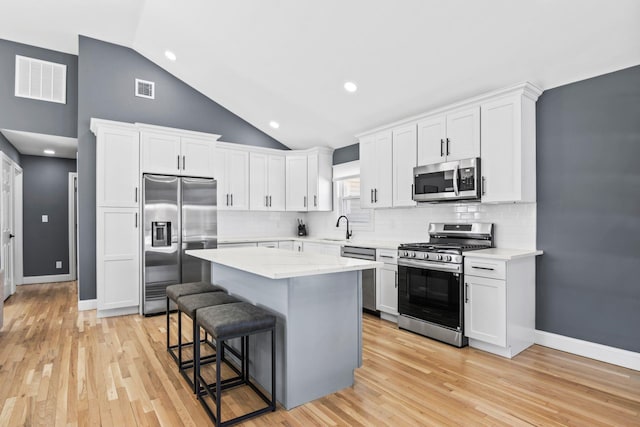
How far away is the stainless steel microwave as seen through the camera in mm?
3682

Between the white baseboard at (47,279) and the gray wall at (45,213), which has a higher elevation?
the gray wall at (45,213)

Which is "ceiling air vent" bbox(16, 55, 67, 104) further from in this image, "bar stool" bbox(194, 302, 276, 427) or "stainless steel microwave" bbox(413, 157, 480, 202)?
"stainless steel microwave" bbox(413, 157, 480, 202)

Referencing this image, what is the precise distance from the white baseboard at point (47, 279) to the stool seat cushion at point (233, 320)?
6.13 m

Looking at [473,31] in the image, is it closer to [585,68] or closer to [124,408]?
[585,68]

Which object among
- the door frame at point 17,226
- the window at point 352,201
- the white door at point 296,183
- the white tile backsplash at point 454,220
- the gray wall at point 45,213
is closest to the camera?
the white tile backsplash at point 454,220

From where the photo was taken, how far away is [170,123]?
5.65 meters

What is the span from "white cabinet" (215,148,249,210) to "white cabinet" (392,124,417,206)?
264 cm

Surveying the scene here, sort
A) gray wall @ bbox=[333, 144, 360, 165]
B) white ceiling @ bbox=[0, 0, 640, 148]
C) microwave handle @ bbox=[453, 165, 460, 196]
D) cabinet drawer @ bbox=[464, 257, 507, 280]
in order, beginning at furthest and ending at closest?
gray wall @ bbox=[333, 144, 360, 165] < microwave handle @ bbox=[453, 165, 460, 196] < cabinet drawer @ bbox=[464, 257, 507, 280] < white ceiling @ bbox=[0, 0, 640, 148]

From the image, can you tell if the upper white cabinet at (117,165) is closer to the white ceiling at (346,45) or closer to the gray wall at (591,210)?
the white ceiling at (346,45)

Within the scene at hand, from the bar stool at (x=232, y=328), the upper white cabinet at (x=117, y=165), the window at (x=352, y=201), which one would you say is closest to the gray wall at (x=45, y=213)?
the upper white cabinet at (x=117, y=165)

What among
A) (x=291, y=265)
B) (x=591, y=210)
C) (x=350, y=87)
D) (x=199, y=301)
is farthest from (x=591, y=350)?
(x=350, y=87)

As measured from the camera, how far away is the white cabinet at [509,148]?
3393 mm

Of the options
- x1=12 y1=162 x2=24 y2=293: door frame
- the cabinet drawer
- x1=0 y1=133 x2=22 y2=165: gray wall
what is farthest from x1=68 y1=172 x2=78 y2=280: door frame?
the cabinet drawer

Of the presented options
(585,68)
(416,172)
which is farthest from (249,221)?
(585,68)
